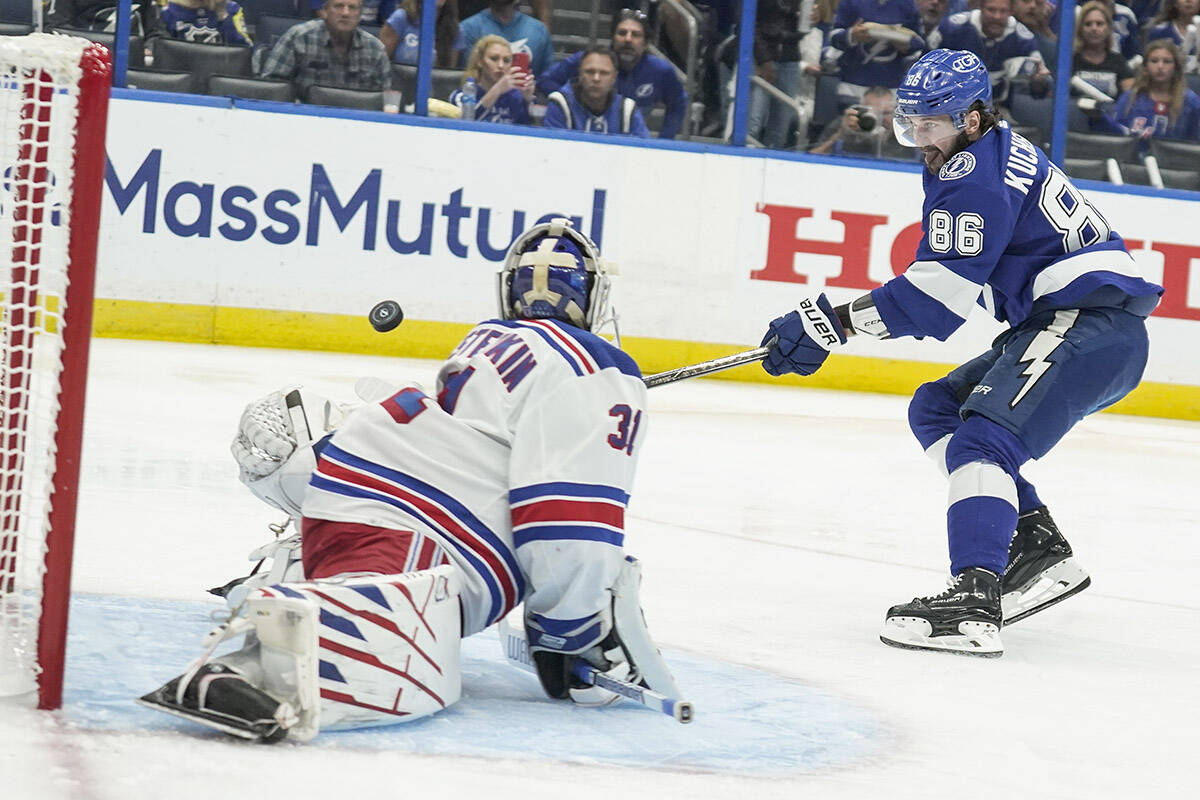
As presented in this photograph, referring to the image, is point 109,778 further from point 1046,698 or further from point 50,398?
point 1046,698

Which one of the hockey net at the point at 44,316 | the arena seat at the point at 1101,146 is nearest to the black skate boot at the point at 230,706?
the hockey net at the point at 44,316

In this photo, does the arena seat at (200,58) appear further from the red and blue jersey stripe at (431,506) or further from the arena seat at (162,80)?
the red and blue jersey stripe at (431,506)

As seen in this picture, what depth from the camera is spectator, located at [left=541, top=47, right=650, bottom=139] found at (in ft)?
25.0

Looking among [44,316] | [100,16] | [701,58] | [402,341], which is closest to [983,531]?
[44,316]

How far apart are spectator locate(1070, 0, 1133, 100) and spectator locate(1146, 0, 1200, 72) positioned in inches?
8.2

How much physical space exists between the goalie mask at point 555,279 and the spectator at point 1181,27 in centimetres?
630

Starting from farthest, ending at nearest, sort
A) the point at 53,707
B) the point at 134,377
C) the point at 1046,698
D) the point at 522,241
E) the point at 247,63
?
the point at 247,63 → the point at 134,377 → the point at 1046,698 → the point at 522,241 → the point at 53,707

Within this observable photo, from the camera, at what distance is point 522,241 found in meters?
2.53

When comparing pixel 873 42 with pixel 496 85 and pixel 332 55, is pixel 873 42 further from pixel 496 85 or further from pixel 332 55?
pixel 332 55

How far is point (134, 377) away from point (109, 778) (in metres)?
4.24

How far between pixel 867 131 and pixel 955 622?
4.94 metres

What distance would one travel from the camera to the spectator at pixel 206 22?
7.36 meters

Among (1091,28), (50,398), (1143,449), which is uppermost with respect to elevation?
(1091,28)

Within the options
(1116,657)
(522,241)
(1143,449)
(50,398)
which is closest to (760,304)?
(1143,449)
